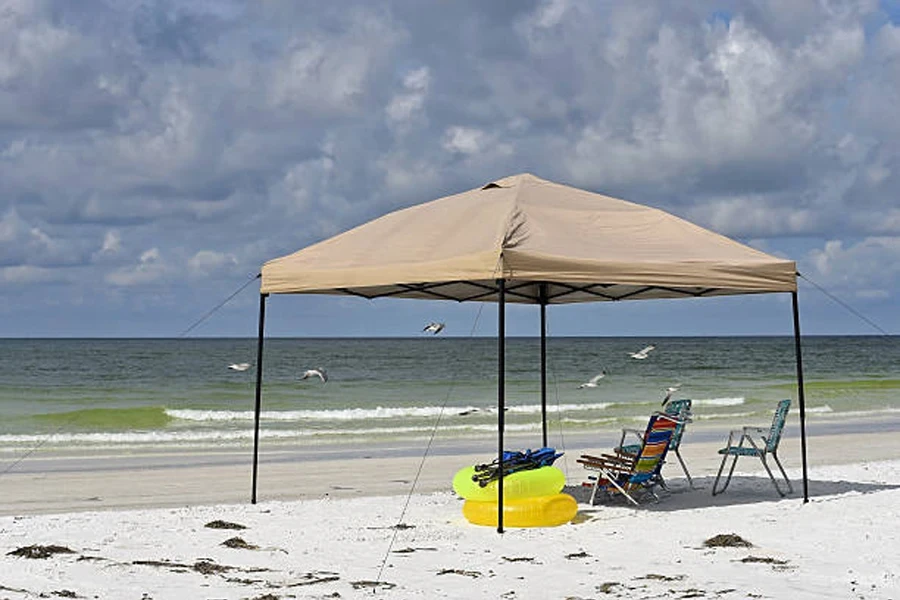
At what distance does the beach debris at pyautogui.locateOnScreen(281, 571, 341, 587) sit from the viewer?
224 inches

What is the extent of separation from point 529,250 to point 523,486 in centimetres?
168

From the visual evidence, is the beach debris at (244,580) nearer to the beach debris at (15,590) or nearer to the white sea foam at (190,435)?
the beach debris at (15,590)

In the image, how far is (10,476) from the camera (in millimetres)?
12156

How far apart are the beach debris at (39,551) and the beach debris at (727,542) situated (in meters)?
3.84

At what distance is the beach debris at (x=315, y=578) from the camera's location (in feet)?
18.7

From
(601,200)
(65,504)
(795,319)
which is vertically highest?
(601,200)

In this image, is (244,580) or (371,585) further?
(244,580)

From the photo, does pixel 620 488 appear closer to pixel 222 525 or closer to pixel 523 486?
pixel 523 486

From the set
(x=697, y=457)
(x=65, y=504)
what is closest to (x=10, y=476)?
(x=65, y=504)

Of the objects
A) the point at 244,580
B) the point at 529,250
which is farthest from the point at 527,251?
the point at 244,580

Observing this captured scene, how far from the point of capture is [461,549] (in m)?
6.61

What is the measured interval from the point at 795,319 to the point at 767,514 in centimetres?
143

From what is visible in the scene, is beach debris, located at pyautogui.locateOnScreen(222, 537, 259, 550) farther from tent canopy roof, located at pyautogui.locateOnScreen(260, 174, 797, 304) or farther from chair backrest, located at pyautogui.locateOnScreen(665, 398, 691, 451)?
chair backrest, located at pyautogui.locateOnScreen(665, 398, 691, 451)

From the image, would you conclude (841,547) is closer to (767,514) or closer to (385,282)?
(767,514)
